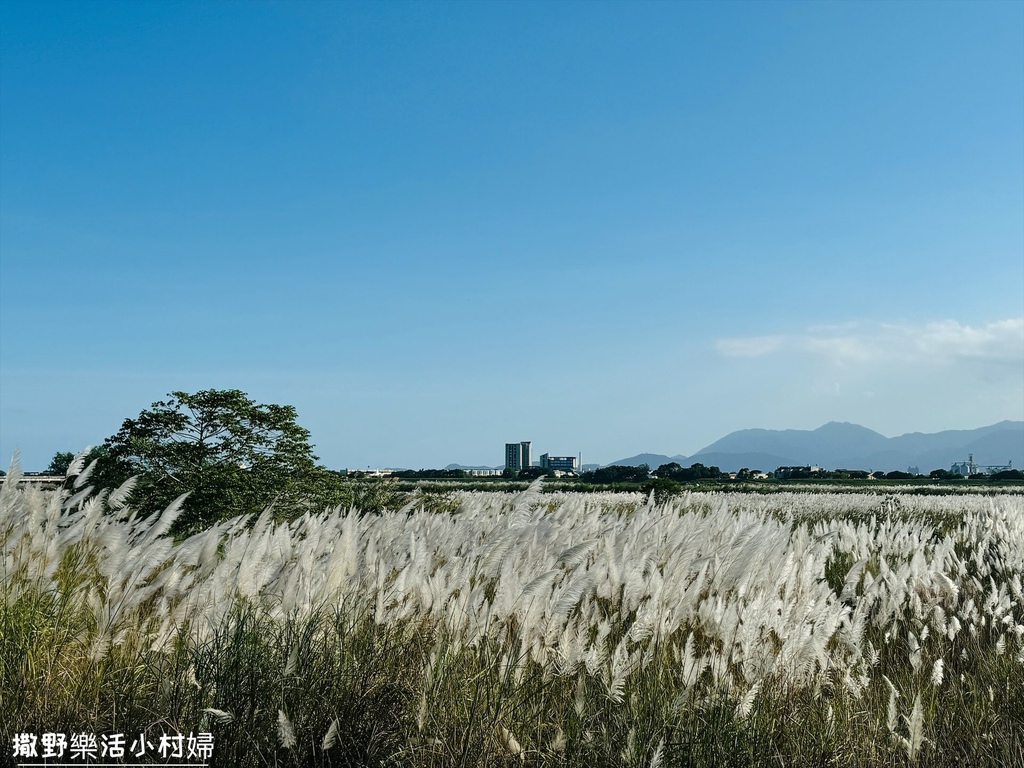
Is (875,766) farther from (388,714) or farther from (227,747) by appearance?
(227,747)

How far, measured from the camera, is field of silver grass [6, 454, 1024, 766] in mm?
2443

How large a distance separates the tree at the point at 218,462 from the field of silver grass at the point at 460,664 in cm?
553

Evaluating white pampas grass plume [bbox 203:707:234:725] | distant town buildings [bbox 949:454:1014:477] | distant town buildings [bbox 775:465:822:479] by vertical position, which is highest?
white pampas grass plume [bbox 203:707:234:725]

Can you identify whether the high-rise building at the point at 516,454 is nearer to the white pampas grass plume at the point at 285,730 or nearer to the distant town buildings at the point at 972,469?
the distant town buildings at the point at 972,469

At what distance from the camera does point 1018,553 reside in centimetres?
659

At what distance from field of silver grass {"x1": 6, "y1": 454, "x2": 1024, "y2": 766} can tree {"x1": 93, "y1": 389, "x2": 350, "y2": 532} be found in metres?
A: 5.53

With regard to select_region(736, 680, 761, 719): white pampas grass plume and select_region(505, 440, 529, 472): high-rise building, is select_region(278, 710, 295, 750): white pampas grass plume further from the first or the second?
select_region(505, 440, 529, 472): high-rise building

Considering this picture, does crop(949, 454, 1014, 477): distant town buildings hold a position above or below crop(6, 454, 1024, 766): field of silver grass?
below

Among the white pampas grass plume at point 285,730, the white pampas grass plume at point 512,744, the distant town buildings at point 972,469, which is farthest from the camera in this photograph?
the distant town buildings at point 972,469

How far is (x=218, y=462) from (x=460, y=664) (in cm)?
833

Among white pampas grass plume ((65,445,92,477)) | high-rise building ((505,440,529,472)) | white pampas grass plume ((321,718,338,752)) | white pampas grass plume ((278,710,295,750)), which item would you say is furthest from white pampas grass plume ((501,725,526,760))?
high-rise building ((505,440,529,472))

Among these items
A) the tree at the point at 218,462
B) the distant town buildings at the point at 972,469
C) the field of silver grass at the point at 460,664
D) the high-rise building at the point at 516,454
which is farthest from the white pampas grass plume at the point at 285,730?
the high-rise building at the point at 516,454

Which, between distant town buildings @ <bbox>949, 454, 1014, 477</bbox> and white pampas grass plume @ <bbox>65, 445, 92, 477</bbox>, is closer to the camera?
white pampas grass plume @ <bbox>65, 445, 92, 477</bbox>

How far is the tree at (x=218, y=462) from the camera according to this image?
31.5 feet
